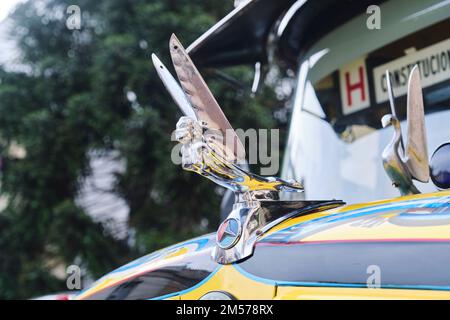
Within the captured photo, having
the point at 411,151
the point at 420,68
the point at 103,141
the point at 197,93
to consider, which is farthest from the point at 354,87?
the point at 103,141

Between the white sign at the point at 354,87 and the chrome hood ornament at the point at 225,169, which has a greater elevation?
the white sign at the point at 354,87

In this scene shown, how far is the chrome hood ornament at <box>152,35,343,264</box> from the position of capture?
150cm

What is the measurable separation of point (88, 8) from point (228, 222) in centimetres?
805

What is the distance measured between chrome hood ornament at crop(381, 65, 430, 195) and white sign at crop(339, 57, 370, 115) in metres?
0.50

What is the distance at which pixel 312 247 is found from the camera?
4.72 ft

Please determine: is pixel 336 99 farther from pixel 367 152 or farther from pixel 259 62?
pixel 259 62

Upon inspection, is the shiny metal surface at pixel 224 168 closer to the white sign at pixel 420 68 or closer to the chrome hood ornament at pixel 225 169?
the chrome hood ornament at pixel 225 169

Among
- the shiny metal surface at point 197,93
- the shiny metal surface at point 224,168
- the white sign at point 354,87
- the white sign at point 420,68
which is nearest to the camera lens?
the shiny metal surface at point 224,168

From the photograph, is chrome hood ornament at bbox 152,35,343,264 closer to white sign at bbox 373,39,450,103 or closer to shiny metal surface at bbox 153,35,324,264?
shiny metal surface at bbox 153,35,324,264

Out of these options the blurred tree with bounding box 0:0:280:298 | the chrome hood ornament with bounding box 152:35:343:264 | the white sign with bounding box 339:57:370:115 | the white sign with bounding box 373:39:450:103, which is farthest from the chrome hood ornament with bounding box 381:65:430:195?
the blurred tree with bounding box 0:0:280:298

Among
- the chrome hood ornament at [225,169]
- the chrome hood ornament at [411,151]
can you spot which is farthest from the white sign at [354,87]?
the chrome hood ornament at [225,169]

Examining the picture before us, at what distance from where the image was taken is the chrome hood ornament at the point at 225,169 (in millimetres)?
1505

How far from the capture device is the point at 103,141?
27.5 feet

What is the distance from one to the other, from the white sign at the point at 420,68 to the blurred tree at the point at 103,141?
17.3 ft
